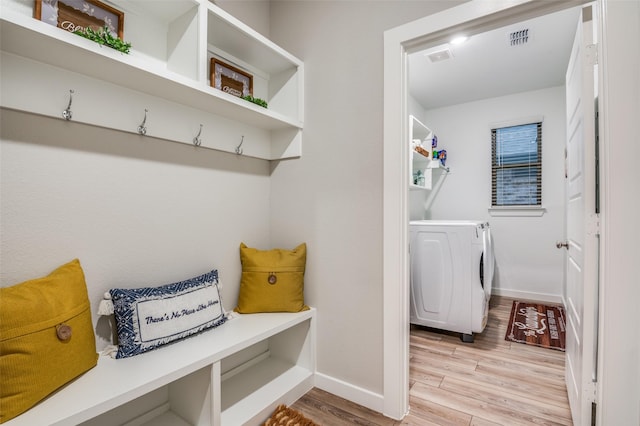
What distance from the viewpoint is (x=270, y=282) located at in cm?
185

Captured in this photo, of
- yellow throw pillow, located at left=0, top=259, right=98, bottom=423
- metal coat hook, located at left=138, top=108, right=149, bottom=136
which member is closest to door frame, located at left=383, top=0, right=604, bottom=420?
metal coat hook, located at left=138, top=108, right=149, bottom=136

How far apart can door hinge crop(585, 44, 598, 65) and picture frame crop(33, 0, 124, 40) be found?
6.51 feet

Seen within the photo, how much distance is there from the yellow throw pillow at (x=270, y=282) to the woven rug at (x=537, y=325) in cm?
211

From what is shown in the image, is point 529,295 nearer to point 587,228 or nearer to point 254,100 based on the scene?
point 587,228

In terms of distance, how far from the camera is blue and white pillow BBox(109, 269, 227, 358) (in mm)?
1309

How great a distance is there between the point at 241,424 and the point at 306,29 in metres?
2.28

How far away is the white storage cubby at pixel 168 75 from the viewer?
108cm

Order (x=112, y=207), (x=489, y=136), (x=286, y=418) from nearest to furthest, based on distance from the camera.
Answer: (x=112, y=207) → (x=286, y=418) → (x=489, y=136)

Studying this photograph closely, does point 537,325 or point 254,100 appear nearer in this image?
point 254,100

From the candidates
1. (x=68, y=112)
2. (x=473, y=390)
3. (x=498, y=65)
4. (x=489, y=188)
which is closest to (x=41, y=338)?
(x=68, y=112)

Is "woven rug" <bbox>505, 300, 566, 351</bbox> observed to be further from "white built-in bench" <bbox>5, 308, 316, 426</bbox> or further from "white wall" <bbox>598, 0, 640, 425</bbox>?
"white built-in bench" <bbox>5, 308, 316, 426</bbox>

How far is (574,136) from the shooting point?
1.64 meters

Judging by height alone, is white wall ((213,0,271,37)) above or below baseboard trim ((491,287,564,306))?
above

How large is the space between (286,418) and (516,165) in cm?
396
